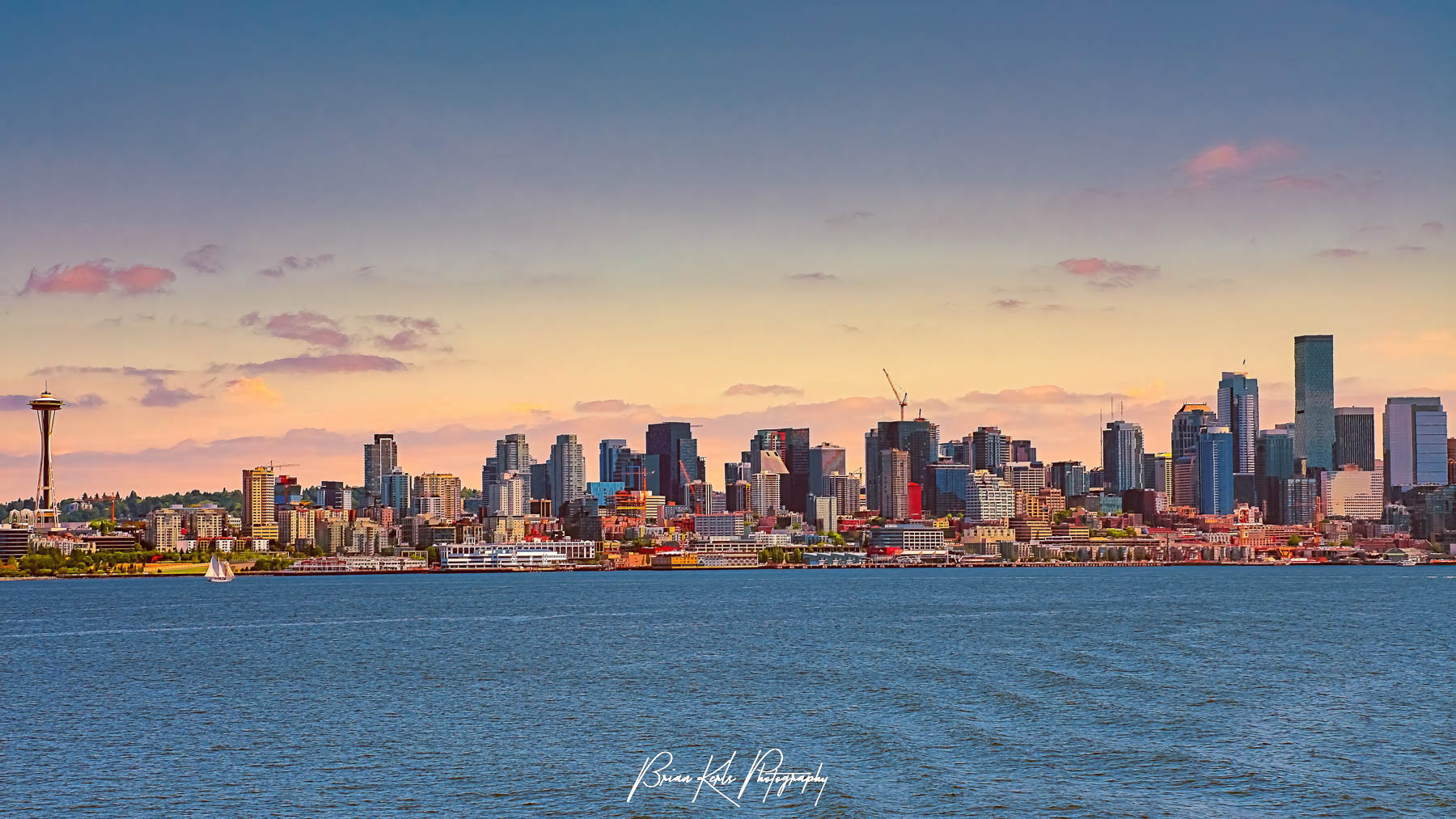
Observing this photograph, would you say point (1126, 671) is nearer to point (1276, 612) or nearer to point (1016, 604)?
point (1276, 612)

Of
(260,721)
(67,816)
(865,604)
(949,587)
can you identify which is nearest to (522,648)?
(260,721)

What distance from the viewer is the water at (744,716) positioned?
3884 cm

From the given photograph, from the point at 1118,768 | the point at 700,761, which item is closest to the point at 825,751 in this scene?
the point at 700,761

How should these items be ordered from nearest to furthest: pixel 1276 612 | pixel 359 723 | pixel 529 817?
pixel 529 817
pixel 359 723
pixel 1276 612

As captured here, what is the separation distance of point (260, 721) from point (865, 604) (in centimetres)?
8088

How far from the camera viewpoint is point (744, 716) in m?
51.6

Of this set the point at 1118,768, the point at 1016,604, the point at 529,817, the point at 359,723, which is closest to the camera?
the point at 529,817

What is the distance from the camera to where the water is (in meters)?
38.8

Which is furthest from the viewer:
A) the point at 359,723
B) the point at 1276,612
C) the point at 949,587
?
the point at 949,587

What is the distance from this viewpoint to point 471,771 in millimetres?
42281

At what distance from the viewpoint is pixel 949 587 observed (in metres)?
174

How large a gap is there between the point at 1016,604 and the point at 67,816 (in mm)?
94078

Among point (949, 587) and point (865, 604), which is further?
point (949, 587)

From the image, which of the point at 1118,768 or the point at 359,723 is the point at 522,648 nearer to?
the point at 359,723
